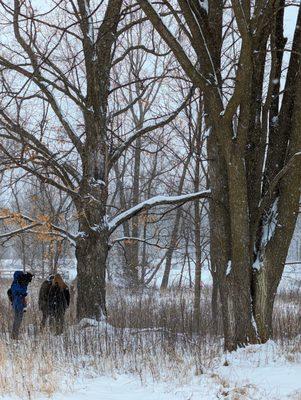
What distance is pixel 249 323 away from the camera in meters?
5.56

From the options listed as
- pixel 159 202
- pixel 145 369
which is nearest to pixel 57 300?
pixel 159 202

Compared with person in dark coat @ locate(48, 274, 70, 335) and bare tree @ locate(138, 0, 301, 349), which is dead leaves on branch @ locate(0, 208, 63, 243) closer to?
person in dark coat @ locate(48, 274, 70, 335)

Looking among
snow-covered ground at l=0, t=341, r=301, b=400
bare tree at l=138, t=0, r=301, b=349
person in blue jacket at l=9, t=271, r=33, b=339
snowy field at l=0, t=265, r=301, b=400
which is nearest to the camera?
snow-covered ground at l=0, t=341, r=301, b=400

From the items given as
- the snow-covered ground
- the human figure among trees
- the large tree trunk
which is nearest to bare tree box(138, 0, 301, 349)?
the snow-covered ground

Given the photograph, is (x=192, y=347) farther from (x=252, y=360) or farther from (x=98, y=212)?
(x=98, y=212)

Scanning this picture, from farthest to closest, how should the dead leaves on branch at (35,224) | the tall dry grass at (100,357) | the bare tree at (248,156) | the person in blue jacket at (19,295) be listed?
the person in blue jacket at (19,295)
the dead leaves on branch at (35,224)
the bare tree at (248,156)
the tall dry grass at (100,357)

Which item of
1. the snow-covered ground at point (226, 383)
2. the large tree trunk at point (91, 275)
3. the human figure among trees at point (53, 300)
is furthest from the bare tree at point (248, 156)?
the human figure among trees at point (53, 300)

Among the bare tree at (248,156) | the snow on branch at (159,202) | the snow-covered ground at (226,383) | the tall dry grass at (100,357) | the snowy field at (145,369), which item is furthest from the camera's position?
the snow on branch at (159,202)

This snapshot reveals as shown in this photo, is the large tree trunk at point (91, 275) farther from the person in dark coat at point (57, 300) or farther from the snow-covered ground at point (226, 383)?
the snow-covered ground at point (226, 383)

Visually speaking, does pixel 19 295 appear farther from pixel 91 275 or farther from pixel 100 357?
pixel 100 357

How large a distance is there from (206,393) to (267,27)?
4.12 meters

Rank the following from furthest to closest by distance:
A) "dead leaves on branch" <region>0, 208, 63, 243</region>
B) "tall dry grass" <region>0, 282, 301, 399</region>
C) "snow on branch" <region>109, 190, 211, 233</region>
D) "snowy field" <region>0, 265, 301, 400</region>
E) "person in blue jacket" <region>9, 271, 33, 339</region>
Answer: "person in blue jacket" <region>9, 271, 33, 339</region>
"dead leaves on branch" <region>0, 208, 63, 243</region>
"snow on branch" <region>109, 190, 211, 233</region>
"tall dry grass" <region>0, 282, 301, 399</region>
"snowy field" <region>0, 265, 301, 400</region>

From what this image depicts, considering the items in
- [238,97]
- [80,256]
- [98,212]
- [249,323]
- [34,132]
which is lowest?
[249,323]

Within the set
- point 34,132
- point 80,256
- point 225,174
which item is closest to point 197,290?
point 80,256
